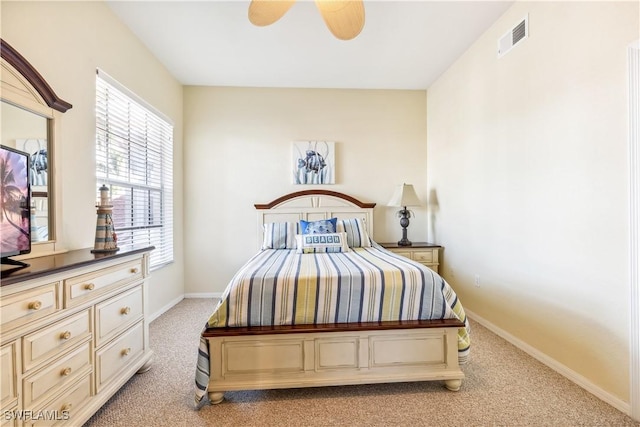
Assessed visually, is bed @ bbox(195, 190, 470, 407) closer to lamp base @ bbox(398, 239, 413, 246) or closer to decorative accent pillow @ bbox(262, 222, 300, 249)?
decorative accent pillow @ bbox(262, 222, 300, 249)

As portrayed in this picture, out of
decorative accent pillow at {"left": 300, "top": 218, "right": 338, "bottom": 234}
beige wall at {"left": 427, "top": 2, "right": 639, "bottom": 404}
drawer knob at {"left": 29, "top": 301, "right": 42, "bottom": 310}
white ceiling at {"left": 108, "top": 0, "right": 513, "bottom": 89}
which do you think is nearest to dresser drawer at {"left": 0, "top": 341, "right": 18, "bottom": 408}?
drawer knob at {"left": 29, "top": 301, "right": 42, "bottom": 310}

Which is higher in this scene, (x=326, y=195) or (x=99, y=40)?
(x=99, y=40)

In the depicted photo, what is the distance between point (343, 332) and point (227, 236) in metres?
2.56

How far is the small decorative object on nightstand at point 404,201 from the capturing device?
12.1 ft

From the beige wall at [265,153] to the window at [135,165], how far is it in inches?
18.1

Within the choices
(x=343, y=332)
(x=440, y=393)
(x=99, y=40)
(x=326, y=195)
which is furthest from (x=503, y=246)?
(x=99, y=40)

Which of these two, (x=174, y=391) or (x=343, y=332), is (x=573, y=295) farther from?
(x=174, y=391)

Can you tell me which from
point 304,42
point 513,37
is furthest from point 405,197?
point 304,42

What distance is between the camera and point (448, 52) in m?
3.13

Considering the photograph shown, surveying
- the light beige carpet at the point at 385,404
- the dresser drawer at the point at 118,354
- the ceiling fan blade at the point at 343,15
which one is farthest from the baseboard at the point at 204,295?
the ceiling fan blade at the point at 343,15

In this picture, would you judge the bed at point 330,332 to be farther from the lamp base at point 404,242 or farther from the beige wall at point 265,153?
the beige wall at point 265,153

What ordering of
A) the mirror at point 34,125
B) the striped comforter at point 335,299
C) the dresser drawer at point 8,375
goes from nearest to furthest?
the dresser drawer at point 8,375 → the mirror at point 34,125 → the striped comforter at point 335,299

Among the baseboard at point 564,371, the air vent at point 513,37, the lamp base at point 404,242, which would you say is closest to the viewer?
the baseboard at point 564,371

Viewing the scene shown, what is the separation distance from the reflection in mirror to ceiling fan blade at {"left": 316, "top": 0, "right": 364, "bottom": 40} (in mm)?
1844
